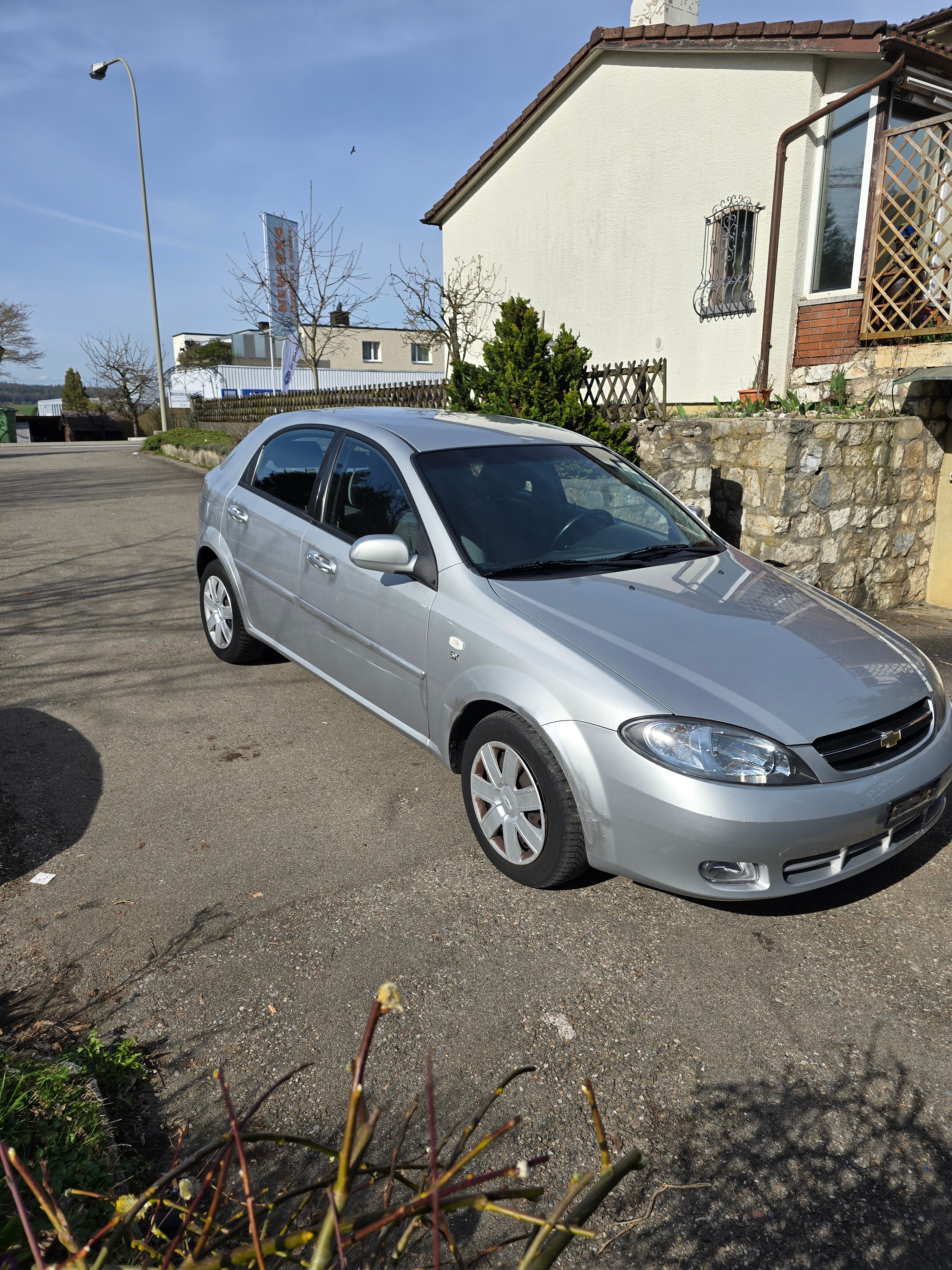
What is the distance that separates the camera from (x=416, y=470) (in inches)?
161

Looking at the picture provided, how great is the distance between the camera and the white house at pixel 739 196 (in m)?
9.24

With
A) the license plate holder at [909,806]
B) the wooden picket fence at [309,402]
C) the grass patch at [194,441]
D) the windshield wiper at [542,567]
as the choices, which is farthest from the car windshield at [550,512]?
the grass patch at [194,441]

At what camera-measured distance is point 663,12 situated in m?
13.4

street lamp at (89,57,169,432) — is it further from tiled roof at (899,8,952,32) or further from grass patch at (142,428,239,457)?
tiled roof at (899,8,952,32)

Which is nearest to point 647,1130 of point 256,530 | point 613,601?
point 613,601

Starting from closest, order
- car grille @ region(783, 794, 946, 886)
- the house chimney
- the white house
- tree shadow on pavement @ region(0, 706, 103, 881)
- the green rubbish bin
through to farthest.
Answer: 1. car grille @ region(783, 794, 946, 886)
2. tree shadow on pavement @ region(0, 706, 103, 881)
3. the white house
4. the house chimney
5. the green rubbish bin

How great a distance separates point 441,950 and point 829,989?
1267mm

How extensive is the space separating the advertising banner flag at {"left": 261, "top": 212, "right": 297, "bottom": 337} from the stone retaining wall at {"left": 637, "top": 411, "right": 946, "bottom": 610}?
16.8m

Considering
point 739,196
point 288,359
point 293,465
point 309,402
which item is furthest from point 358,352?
point 293,465

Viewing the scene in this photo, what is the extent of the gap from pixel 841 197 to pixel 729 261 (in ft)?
5.39

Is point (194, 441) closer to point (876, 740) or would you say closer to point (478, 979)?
point (478, 979)

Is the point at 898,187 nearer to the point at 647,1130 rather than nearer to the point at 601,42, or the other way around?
the point at 601,42

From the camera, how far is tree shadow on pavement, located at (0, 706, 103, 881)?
12.0ft

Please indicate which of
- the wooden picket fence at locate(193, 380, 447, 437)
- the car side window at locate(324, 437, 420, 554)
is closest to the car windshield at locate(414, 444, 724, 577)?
the car side window at locate(324, 437, 420, 554)
